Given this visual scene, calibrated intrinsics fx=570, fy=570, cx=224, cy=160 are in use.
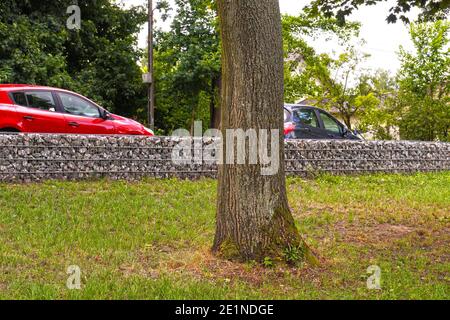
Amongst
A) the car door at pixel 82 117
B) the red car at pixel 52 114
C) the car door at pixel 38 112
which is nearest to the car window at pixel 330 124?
the red car at pixel 52 114

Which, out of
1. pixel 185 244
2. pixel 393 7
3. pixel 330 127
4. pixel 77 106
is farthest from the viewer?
pixel 330 127

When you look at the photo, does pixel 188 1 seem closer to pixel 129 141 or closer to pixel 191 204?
pixel 129 141

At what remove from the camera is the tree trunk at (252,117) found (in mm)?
6328

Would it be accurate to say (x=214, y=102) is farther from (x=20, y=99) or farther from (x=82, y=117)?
(x=20, y=99)

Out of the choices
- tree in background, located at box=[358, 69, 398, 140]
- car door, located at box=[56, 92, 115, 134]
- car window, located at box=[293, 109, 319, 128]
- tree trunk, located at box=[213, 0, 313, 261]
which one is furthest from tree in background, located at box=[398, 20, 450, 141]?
tree trunk, located at box=[213, 0, 313, 261]

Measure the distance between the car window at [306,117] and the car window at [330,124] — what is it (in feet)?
1.19

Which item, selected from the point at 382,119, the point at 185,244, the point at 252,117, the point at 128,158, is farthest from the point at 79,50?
the point at 252,117

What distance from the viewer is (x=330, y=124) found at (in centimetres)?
1570

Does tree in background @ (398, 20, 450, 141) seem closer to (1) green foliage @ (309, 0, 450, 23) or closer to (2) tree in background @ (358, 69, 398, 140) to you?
(2) tree in background @ (358, 69, 398, 140)

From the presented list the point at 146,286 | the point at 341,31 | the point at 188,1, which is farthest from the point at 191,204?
the point at 341,31

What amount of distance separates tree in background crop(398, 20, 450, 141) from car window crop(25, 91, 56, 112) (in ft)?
54.2

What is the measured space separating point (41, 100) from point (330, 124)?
7774mm

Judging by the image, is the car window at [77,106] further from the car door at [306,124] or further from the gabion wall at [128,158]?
the car door at [306,124]

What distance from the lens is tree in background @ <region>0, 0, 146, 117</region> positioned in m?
17.8
